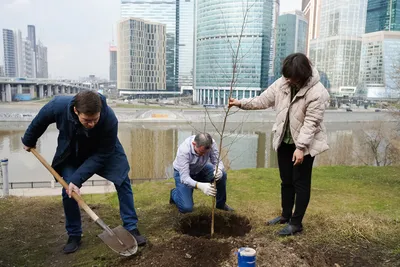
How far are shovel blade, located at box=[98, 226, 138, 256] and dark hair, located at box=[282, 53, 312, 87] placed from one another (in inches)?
77.3

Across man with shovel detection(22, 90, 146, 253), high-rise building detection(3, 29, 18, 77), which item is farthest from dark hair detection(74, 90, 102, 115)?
high-rise building detection(3, 29, 18, 77)

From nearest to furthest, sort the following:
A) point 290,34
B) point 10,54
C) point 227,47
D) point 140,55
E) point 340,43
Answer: point 227,47, point 340,43, point 290,34, point 140,55, point 10,54

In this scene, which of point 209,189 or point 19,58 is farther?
point 19,58

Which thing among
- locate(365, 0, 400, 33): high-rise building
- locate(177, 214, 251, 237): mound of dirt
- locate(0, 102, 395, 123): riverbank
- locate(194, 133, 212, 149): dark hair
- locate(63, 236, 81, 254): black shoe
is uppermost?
locate(365, 0, 400, 33): high-rise building

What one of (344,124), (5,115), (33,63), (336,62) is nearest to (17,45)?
(33,63)

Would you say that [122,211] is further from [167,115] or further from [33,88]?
[33,88]

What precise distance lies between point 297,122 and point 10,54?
12474 centimetres

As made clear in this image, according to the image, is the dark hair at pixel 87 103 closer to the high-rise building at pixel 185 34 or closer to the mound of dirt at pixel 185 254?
the mound of dirt at pixel 185 254

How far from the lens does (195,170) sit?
3.92m

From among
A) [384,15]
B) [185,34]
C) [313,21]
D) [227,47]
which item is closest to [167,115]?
[227,47]

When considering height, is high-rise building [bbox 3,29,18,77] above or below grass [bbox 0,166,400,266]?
above

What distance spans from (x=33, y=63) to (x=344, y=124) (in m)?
107

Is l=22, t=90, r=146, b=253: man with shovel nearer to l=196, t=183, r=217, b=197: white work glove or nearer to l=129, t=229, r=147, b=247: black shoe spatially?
l=129, t=229, r=147, b=247: black shoe

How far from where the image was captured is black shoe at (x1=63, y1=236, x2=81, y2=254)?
9.55ft
